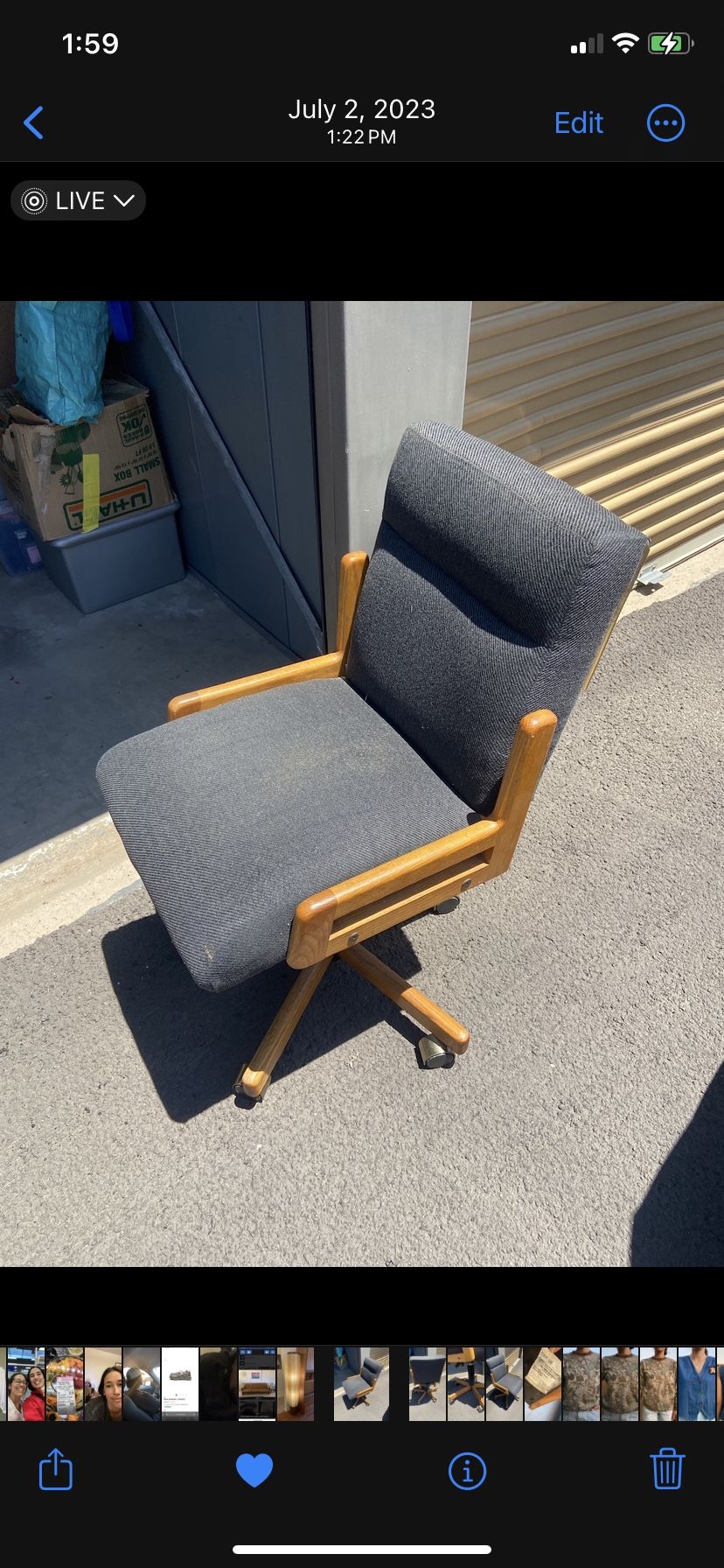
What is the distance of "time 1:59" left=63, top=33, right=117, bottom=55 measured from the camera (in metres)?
1.26

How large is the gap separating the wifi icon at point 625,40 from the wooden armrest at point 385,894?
126cm

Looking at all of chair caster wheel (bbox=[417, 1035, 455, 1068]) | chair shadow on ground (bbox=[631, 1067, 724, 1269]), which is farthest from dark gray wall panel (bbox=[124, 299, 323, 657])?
chair shadow on ground (bbox=[631, 1067, 724, 1269])

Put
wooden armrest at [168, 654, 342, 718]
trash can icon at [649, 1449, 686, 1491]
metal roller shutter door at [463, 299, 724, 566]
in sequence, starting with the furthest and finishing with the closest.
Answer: metal roller shutter door at [463, 299, 724, 566] → wooden armrest at [168, 654, 342, 718] → trash can icon at [649, 1449, 686, 1491]

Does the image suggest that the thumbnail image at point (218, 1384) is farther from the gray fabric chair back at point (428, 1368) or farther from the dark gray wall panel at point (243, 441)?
the dark gray wall panel at point (243, 441)

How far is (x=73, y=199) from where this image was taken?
142 cm

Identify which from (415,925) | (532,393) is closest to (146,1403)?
(415,925)

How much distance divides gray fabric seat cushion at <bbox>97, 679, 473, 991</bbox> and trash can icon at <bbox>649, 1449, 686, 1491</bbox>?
940 millimetres

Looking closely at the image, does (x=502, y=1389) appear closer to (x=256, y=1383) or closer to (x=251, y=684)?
(x=256, y=1383)

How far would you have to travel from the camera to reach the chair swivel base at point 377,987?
205 centimetres

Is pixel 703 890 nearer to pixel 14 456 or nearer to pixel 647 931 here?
pixel 647 931

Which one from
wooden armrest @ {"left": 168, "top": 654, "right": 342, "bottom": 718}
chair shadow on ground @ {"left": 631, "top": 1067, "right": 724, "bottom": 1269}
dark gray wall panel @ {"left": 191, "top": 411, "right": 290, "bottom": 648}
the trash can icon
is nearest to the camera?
the trash can icon

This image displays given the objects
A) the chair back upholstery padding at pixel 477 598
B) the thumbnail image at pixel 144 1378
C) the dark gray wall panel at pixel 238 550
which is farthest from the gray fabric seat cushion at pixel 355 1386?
the dark gray wall panel at pixel 238 550

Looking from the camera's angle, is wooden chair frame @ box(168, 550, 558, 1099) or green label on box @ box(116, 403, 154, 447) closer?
wooden chair frame @ box(168, 550, 558, 1099)

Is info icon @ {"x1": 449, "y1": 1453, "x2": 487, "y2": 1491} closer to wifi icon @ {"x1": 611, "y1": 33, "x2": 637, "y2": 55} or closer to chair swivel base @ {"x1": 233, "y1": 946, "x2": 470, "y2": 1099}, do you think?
chair swivel base @ {"x1": 233, "y1": 946, "x2": 470, "y2": 1099}
